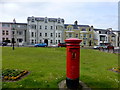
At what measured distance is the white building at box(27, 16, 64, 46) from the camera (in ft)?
158

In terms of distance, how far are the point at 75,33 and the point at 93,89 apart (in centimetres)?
4976

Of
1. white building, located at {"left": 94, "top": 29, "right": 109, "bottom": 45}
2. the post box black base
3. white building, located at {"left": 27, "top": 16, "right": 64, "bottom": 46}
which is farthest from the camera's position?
white building, located at {"left": 94, "top": 29, "right": 109, "bottom": 45}

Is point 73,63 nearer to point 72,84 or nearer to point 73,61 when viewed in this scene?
point 73,61

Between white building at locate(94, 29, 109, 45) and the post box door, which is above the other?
white building at locate(94, 29, 109, 45)

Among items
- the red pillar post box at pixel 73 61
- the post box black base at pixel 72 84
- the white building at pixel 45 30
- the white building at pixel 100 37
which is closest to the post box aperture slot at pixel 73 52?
the red pillar post box at pixel 73 61

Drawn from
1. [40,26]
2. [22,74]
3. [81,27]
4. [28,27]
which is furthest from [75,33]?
[22,74]

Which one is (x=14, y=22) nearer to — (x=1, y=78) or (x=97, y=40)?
(x=97, y=40)

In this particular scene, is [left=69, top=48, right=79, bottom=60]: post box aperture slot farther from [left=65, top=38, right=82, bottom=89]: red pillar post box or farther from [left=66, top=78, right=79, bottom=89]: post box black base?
[left=66, top=78, right=79, bottom=89]: post box black base

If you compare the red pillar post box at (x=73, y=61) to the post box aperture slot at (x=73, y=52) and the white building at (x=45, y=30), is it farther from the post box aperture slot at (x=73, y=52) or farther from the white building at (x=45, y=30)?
the white building at (x=45, y=30)

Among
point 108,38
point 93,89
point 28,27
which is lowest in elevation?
point 93,89

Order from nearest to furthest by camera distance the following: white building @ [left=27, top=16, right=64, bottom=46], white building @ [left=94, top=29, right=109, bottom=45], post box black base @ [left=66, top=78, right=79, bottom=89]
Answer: post box black base @ [left=66, top=78, right=79, bottom=89]
white building @ [left=27, top=16, right=64, bottom=46]
white building @ [left=94, top=29, right=109, bottom=45]

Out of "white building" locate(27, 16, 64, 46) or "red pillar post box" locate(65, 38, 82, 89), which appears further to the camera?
"white building" locate(27, 16, 64, 46)

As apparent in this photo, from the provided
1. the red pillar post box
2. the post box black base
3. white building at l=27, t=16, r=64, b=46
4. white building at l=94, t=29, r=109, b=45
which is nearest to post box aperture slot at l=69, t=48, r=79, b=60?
the red pillar post box

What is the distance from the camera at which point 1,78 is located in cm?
520
